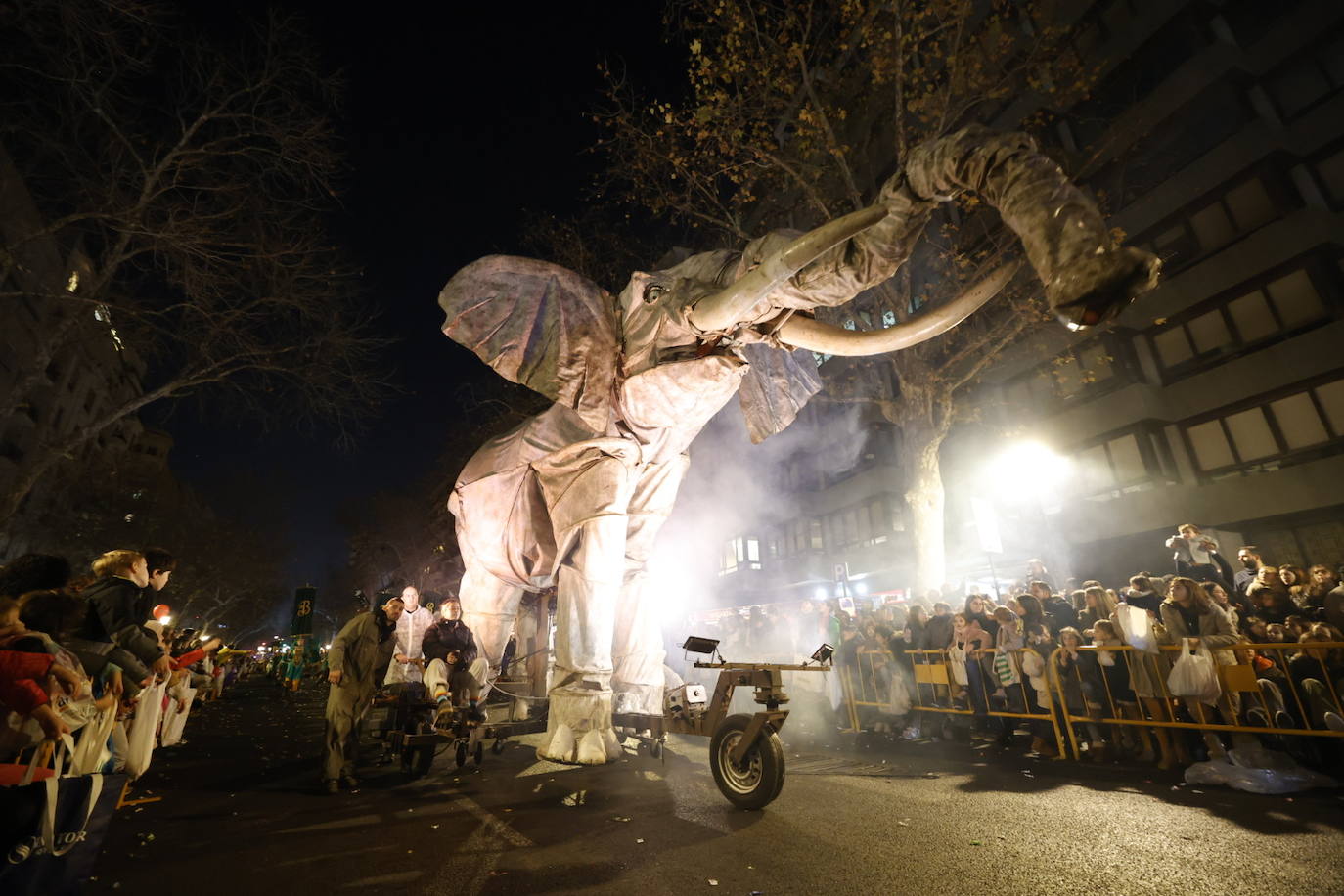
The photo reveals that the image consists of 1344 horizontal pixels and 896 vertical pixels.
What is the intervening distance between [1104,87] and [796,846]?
26.5 metres

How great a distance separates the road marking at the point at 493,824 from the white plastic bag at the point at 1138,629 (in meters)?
6.34

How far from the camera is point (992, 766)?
5.69 meters

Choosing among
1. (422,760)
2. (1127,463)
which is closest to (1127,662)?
(422,760)

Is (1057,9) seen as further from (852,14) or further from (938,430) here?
(938,430)

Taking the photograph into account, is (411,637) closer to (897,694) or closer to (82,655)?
(82,655)

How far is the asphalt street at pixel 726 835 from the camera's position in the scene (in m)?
2.81

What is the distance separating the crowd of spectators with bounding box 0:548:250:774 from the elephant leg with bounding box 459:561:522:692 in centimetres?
218

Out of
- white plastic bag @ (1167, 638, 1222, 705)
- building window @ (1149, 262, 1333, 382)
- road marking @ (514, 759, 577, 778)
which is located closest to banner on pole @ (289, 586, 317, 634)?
road marking @ (514, 759, 577, 778)

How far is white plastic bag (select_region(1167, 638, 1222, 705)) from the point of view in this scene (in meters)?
5.59

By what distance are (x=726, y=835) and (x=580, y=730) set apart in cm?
124

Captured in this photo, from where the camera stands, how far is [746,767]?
4031 mm

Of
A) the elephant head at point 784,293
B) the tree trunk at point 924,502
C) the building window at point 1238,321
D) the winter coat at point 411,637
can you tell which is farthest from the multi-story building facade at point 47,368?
the building window at point 1238,321

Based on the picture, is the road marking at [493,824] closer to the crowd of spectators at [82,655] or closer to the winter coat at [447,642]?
the crowd of spectators at [82,655]

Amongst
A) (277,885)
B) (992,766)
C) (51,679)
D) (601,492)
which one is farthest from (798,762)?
(51,679)
